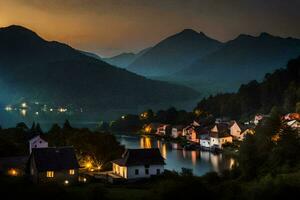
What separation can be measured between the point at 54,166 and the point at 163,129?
46735 millimetres

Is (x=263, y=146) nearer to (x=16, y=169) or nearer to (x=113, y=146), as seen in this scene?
(x=113, y=146)

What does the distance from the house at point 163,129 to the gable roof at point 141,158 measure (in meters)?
40.0

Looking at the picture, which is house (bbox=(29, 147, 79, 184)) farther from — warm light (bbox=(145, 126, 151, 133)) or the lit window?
warm light (bbox=(145, 126, 151, 133))

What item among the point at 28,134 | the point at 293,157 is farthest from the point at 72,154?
the point at 28,134

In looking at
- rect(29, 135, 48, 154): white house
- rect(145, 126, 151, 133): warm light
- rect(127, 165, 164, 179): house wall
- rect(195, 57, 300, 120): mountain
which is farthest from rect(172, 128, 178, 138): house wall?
rect(127, 165, 164, 179): house wall

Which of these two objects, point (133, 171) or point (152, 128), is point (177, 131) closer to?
point (152, 128)

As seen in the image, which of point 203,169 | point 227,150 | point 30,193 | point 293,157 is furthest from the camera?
point 227,150

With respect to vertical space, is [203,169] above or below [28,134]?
below

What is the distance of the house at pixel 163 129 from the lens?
74.7 meters

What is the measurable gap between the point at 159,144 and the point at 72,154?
33.3 meters

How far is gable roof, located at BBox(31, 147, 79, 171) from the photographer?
2973cm

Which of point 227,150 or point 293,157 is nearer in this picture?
point 293,157

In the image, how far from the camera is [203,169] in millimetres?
42188

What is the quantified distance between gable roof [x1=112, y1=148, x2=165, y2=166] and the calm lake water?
22.4ft
